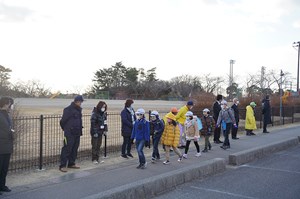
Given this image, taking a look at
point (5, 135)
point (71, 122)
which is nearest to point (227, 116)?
point (71, 122)

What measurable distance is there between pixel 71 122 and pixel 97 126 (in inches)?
42.3

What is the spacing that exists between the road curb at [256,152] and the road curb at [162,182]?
2.01ft

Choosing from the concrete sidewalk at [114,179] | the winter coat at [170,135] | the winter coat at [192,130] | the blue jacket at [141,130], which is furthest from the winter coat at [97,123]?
the winter coat at [192,130]

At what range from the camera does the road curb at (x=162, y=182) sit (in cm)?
611

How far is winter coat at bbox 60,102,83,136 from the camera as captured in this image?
8438mm

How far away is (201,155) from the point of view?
1086cm

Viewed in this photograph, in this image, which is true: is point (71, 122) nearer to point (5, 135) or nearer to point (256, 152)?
point (5, 135)

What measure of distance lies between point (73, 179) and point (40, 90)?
186 ft

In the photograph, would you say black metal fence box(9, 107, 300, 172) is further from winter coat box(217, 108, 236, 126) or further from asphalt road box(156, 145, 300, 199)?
winter coat box(217, 108, 236, 126)

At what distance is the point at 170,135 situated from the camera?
30.6 feet

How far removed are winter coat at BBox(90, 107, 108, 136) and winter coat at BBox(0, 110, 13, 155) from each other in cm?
301

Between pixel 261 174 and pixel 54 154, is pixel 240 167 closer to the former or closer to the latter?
pixel 261 174

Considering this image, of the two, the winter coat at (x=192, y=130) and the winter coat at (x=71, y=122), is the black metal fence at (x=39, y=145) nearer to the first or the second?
the winter coat at (x=71, y=122)

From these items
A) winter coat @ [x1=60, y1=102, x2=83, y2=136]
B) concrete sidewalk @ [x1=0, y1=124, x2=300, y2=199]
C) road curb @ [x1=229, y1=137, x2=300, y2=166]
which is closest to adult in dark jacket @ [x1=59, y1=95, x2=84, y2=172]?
winter coat @ [x1=60, y1=102, x2=83, y2=136]
